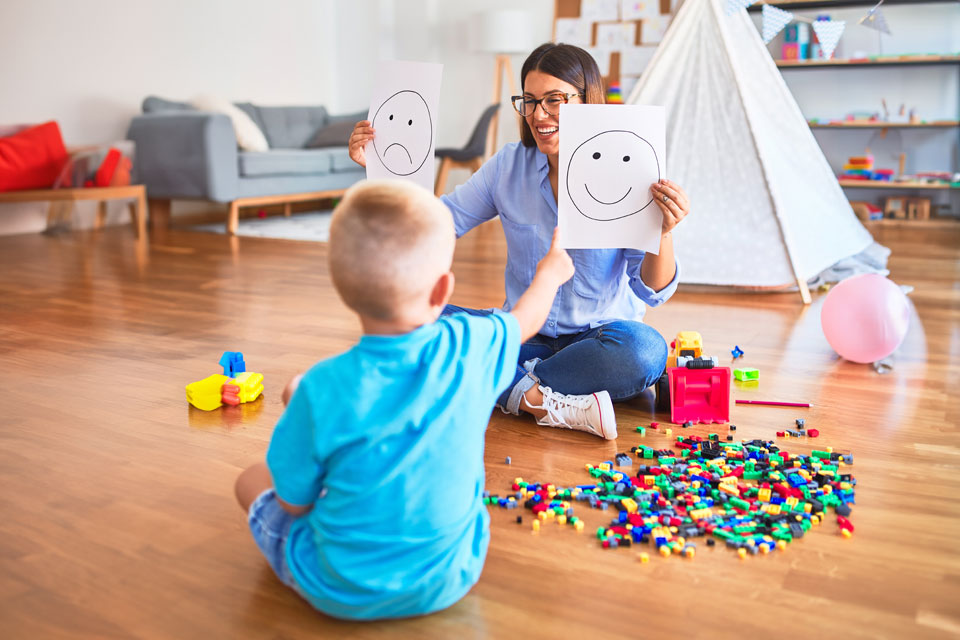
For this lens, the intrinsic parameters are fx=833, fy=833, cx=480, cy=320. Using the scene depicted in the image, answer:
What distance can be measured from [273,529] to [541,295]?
463 millimetres

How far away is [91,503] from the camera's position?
136cm

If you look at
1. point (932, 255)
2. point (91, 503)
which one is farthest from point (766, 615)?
point (932, 255)

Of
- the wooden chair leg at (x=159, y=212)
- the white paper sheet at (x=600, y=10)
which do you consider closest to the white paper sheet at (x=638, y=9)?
the white paper sheet at (x=600, y=10)

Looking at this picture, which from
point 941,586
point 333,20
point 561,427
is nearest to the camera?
point 941,586

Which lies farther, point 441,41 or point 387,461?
point 441,41

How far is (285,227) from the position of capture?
5.28 m

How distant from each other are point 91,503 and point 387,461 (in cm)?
69

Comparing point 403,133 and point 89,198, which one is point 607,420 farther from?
point 89,198

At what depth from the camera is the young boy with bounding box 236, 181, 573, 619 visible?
36.0 inches

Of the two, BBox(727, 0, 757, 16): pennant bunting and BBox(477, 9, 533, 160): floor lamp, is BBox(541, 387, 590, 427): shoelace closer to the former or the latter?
BBox(727, 0, 757, 16): pennant bunting

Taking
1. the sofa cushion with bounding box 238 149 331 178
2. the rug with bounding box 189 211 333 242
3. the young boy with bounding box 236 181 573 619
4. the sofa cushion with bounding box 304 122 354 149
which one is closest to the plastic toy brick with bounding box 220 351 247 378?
the young boy with bounding box 236 181 573 619

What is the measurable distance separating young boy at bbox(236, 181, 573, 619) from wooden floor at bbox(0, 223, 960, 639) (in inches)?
3.2

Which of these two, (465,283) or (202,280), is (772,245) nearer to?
(465,283)

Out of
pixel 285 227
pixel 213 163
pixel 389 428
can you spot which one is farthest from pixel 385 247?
pixel 285 227
